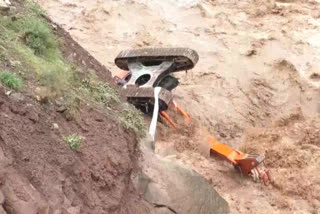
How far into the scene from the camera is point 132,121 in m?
4.96

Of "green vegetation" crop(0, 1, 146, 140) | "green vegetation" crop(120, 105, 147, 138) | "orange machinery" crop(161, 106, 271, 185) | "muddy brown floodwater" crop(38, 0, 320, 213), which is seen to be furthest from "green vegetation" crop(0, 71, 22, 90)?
"orange machinery" crop(161, 106, 271, 185)

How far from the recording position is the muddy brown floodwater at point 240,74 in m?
6.71

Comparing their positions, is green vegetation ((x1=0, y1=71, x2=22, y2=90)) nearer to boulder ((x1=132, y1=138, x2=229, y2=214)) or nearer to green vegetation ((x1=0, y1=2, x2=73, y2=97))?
green vegetation ((x1=0, y1=2, x2=73, y2=97))

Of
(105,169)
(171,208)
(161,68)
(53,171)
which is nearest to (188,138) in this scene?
(161,68)

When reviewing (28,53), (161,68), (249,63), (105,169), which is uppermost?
(28,53)

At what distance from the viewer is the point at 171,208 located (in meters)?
4.64

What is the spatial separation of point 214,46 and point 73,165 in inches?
243

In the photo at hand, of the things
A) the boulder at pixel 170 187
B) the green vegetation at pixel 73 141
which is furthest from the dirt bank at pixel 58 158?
the boulder at pixel 170 187

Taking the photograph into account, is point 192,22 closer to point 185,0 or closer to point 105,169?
point 185,0

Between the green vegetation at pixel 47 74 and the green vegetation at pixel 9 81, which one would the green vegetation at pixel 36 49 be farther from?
the green vegetation at pixel 9 81

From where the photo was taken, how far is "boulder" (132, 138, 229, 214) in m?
4.56

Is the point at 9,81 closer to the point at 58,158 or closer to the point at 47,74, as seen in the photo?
the point at 47,74

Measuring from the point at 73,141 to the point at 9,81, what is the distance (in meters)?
0.56

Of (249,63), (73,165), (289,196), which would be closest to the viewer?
(73,165)
